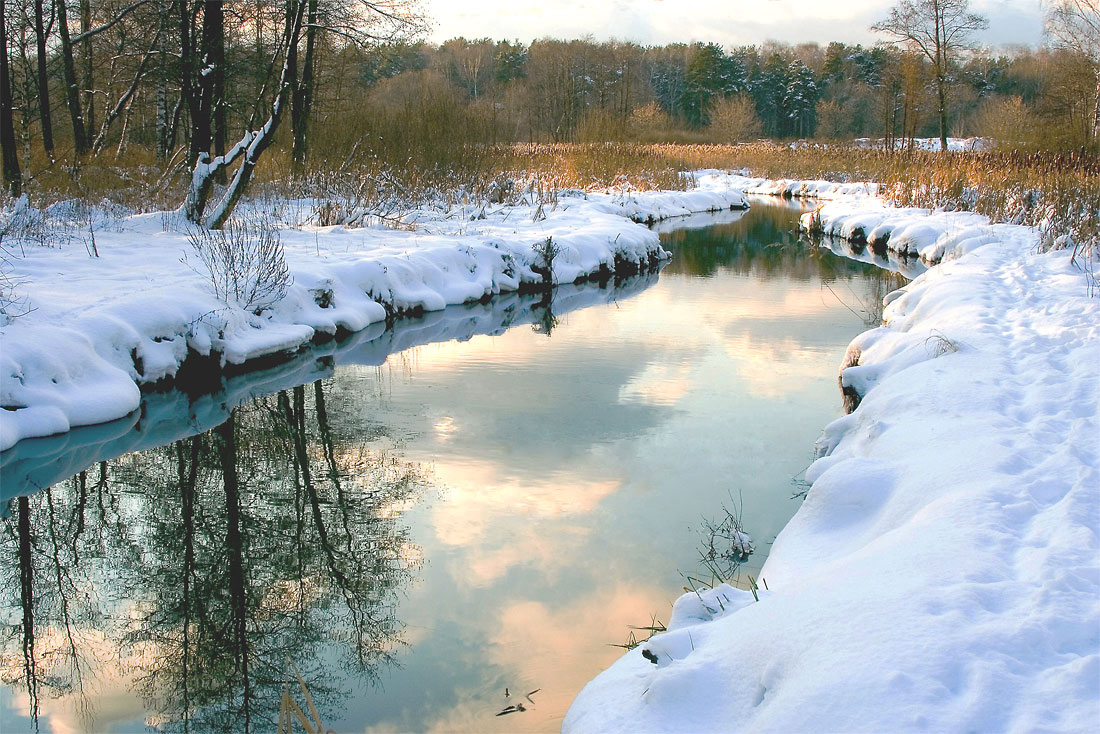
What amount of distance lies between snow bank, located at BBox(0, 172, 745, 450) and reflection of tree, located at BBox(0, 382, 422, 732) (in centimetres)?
82

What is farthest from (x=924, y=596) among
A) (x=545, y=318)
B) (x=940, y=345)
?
(x=545, y=318)

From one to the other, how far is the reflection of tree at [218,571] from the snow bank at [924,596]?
53.9 inches

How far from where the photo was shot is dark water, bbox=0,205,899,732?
3.39m

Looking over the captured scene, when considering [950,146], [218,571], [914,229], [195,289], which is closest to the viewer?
[218,571]

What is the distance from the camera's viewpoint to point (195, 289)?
7.80 metres

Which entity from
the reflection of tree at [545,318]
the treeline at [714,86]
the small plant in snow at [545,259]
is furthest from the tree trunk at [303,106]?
the treeline at [714,86]

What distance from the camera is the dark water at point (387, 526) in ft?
11.1

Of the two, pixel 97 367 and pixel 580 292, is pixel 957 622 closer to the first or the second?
pixel 97 367

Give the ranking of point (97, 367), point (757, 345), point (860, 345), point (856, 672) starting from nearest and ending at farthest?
point (856, 672) < point (97, 367) < point (860, 345) < point (757, 345)

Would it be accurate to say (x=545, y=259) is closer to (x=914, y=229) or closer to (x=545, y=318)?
(x=545, y=318)

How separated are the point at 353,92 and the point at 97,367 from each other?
1862cm

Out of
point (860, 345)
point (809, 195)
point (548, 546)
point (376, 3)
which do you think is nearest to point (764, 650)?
point (548, 546)

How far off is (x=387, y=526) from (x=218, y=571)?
90 cm

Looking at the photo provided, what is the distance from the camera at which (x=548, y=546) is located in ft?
14.7
